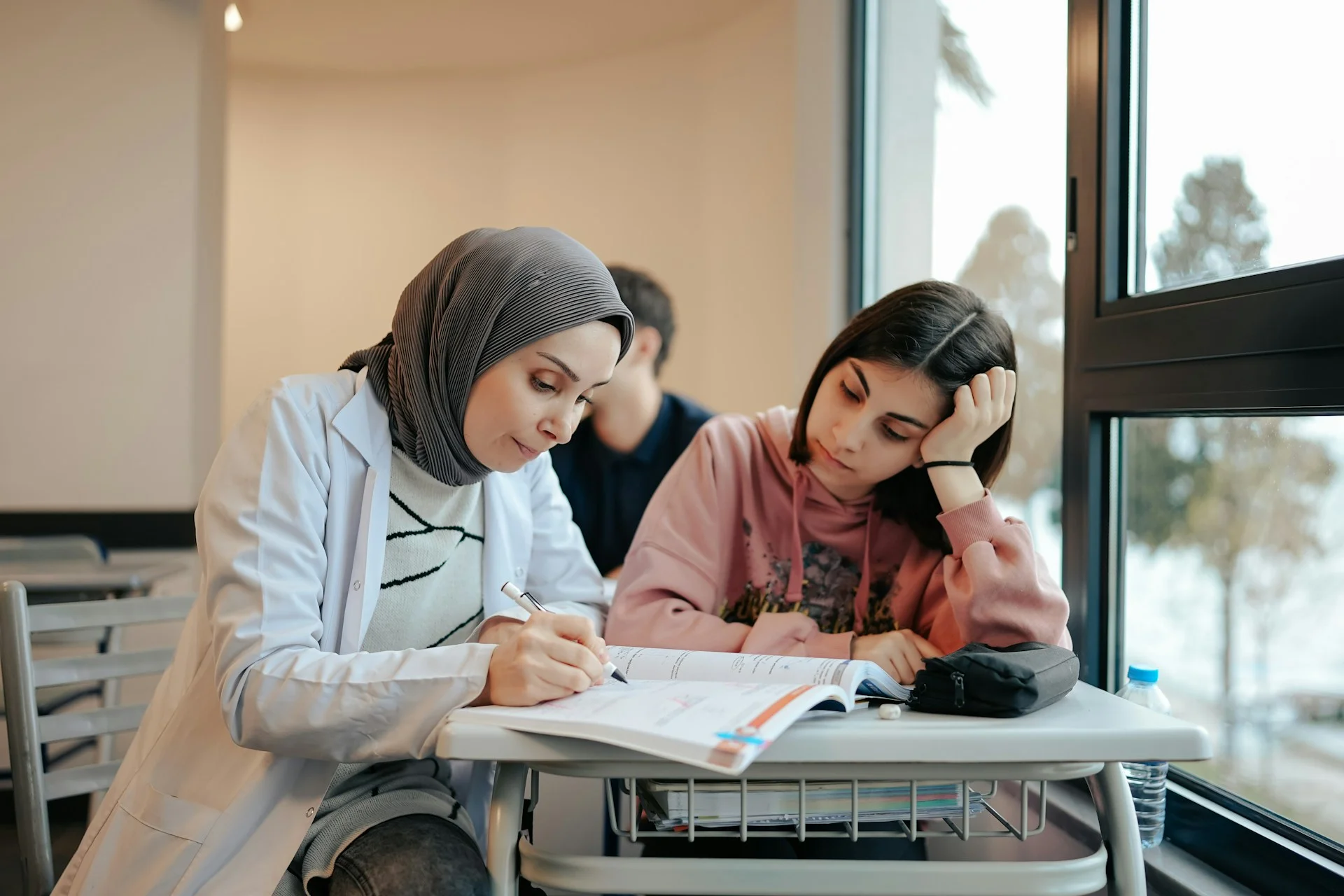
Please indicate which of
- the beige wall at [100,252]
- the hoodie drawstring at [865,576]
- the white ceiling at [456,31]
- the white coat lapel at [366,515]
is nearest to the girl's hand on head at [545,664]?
the white coat lapel at [366,515]

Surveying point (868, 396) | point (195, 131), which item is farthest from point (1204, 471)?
point (195, 131)

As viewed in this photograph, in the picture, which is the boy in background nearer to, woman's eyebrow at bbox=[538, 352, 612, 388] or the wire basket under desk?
woman's eyebrow at bbox=[538, 352, 612, 388]

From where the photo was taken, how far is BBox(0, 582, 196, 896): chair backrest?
1142 mm

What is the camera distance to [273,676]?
93 cm

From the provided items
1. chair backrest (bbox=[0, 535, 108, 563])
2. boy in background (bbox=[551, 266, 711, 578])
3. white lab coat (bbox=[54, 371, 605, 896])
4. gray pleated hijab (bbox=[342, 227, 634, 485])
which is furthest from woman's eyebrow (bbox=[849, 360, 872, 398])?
chair backrest (bbox=[0, 535, 108, 563])

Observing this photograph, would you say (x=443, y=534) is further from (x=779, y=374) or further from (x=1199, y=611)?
(x=779, y=374)

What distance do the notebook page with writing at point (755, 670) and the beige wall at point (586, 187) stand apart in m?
2.01

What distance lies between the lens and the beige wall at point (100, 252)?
332 cm

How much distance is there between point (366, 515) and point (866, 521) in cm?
64

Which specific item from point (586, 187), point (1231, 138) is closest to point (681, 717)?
point (1231, 138)

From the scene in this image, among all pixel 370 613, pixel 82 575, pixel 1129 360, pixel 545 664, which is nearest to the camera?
pixel 545 664

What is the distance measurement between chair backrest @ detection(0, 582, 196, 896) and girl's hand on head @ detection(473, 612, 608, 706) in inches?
24.4

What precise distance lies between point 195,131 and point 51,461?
1.24 m

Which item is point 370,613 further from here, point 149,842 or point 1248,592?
point 1248,592
